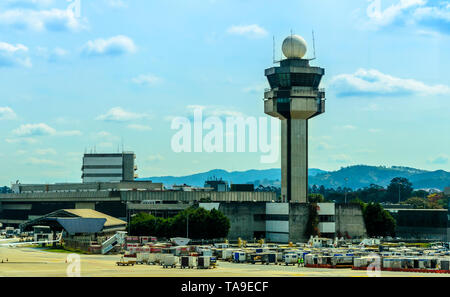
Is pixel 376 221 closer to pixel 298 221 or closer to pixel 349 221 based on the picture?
pixel 349 221

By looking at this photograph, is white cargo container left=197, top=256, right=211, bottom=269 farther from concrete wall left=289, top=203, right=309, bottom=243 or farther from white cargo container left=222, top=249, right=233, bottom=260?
concrete wall left=289, top=203, right=309, bottom=243

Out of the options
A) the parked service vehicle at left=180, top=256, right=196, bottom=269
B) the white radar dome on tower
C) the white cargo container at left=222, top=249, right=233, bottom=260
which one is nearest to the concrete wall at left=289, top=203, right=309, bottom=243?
the white radar dome on tower

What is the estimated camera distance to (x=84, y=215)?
652 feet

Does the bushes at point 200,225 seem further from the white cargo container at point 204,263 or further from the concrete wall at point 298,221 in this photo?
the white cargo container at point 204,263

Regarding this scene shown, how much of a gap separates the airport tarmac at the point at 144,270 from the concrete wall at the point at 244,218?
1987 inches

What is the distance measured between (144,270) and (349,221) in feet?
278

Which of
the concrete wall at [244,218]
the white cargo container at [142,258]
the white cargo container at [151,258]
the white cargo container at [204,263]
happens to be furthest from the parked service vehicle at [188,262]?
the concrete wall at [244,218]

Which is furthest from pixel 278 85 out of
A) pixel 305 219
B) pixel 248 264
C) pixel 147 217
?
pixel 248 264

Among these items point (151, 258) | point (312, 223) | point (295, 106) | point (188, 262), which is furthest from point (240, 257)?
point (295, 106)

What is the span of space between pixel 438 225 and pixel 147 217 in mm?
78374

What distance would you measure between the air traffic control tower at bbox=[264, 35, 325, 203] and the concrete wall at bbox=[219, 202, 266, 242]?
11293mm
